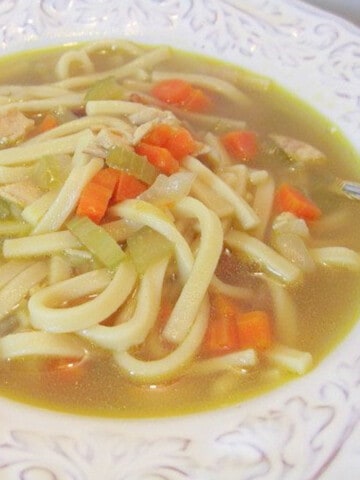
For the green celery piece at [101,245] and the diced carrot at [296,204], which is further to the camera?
the diced carrot at [296,204]

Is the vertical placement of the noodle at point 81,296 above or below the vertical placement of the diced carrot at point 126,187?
below

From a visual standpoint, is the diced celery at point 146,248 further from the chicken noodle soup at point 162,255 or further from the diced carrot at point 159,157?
the diced carrot at point 159,157

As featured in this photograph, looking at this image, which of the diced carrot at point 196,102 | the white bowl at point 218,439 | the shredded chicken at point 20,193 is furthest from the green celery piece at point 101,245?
the diced carrot at point 196,102

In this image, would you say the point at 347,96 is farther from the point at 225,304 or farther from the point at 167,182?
the point at 225,304

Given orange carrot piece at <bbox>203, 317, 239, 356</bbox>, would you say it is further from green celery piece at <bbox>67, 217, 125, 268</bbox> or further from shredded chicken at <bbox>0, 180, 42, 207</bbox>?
shredded chicken at <bbox>0, 180, 42, 207</bbox>

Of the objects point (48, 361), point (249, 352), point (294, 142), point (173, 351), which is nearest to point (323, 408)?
point (249, 352)
